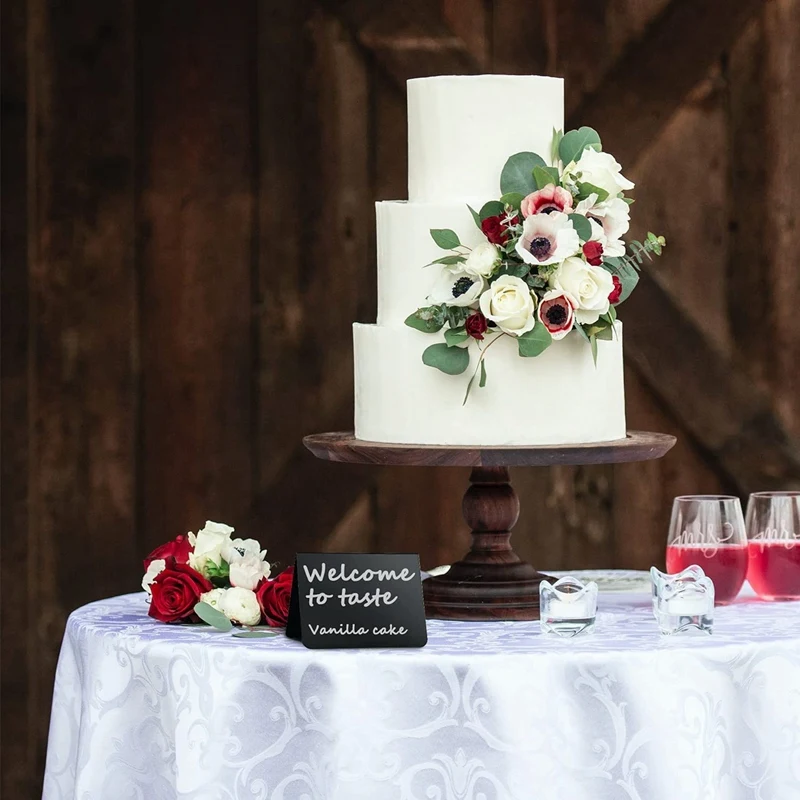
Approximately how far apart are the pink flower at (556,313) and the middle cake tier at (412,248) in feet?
0.53

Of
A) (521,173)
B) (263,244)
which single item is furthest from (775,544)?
(263,244)

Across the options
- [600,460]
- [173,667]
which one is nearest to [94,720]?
[173,667]

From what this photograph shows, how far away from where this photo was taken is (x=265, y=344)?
4.11m

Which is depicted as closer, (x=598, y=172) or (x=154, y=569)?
(x=598, y=172)

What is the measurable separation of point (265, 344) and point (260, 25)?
850 mm

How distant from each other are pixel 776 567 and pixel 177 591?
36.7 inches

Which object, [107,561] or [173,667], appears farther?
[107,561]

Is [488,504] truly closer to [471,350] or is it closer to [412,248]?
[471,350]

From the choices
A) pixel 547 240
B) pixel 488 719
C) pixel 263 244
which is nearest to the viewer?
pixel 488 719

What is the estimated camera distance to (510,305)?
2158mm

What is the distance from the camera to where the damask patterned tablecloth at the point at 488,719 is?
1946 mm

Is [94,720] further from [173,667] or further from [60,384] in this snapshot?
[60,384]

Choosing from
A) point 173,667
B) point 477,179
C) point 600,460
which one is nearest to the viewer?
point 173,667

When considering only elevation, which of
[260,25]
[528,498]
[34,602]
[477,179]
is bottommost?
[34,602]
